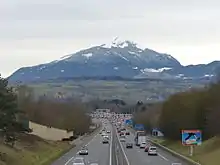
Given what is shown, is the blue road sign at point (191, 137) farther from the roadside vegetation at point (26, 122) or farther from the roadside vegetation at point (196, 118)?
the roadside vegetation at point (26, 122)

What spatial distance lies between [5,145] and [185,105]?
34.4 m

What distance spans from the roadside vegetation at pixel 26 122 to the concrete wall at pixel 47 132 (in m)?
2.87

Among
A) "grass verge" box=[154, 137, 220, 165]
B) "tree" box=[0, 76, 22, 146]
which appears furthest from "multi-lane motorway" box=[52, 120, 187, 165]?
"tree" box=[0, 76, 22, 146]

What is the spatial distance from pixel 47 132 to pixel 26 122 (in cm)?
2564

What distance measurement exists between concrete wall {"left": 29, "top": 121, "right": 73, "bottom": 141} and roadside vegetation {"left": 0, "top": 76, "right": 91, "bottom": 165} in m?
2.87

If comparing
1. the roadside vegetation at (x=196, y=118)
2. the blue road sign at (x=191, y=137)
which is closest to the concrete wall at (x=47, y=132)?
the roadside vegetation at (x=196, y=118)

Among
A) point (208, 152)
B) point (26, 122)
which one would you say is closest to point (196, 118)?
point (208, 152)

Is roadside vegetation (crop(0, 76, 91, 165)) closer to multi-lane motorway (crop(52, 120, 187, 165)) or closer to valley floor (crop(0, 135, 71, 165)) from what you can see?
valley floor (crop(0, 135, 71, 165))

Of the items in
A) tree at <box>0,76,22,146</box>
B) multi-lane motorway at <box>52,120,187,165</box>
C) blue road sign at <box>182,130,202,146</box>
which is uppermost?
tree at <box>0,76,22,146</box>

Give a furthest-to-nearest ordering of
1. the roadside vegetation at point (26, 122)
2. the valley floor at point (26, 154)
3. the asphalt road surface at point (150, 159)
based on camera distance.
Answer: the asphalt road surface at point (150, 159), the valley floor at point (26, 154), the roadside vegetation at point (26, 122)

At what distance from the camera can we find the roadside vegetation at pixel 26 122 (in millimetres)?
51188

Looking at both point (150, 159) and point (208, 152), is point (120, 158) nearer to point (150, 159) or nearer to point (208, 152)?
point (150, 159)

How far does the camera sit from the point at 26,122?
8431 cm

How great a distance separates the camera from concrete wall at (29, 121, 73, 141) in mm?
104225
